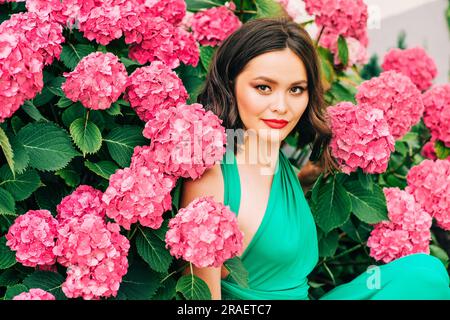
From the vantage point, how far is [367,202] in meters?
2.26

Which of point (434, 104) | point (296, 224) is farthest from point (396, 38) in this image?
point (296, 224)

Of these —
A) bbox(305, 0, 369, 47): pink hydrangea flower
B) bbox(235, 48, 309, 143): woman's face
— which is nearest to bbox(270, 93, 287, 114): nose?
bbox(235, 48, 309, 143): woman's face

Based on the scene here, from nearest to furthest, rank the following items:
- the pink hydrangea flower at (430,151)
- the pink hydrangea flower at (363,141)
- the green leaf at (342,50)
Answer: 1. the pink hydrangea flower at (363,141)
2. the green leaf at (342,50)
3. the pink hydrangea flower at (430,151)

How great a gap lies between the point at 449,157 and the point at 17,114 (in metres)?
1.81

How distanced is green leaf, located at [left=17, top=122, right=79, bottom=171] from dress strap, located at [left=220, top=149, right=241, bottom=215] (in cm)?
49

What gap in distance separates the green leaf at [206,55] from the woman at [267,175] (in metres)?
0.39

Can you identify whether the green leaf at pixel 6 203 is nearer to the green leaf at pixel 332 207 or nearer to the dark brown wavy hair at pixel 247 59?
the dark brown wavy hair at pixel 247 59

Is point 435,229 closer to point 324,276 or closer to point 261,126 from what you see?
point 324,276

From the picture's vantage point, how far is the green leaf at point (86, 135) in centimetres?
188

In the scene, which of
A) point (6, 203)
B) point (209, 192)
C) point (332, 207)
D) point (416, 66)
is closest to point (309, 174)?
point (332, 207)

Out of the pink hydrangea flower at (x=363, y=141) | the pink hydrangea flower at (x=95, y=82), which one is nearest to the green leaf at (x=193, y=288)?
the pink hydrangea flower at (x=95, y=82)

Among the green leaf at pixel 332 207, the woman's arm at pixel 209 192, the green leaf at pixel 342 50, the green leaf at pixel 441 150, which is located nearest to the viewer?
the woman's arm at pixel 209 192

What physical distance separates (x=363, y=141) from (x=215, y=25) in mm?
834

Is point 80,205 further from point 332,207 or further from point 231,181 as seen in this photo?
point 332,207
